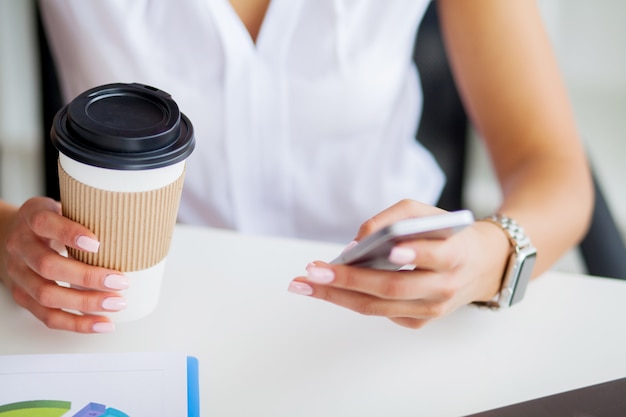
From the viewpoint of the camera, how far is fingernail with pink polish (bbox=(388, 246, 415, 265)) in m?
0.48

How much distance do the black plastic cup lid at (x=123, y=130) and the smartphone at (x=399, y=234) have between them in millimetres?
139

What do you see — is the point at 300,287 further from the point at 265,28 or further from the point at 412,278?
the point at 265,28

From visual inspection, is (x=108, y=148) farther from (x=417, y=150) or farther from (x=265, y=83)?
(x=417, y=150)

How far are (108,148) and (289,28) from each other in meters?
0.40

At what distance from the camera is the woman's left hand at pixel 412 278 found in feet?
1.67

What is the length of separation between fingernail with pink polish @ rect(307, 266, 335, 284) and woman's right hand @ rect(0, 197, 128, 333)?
0.15 meters

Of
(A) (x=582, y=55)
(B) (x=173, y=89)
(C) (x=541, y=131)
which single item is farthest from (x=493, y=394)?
(A) (x=582, y=55)

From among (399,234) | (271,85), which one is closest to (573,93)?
(271,85)

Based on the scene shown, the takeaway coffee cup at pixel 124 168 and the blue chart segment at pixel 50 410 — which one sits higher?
the takeaway coffee cup at pixel 124 168

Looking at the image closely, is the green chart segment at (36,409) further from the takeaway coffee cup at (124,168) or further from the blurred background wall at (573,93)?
the blurred background wall at (573,93)

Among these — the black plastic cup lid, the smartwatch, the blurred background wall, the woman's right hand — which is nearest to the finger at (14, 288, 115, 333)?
the woman's right hand

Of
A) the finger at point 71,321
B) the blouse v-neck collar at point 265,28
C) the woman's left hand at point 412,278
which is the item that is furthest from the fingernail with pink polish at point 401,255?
the blouse v-neck collar at point 265,28

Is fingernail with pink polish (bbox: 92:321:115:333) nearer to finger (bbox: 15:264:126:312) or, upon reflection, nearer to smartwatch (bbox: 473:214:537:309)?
finger (bbox: 15:264:126:312)

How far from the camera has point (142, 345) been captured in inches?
23.3
